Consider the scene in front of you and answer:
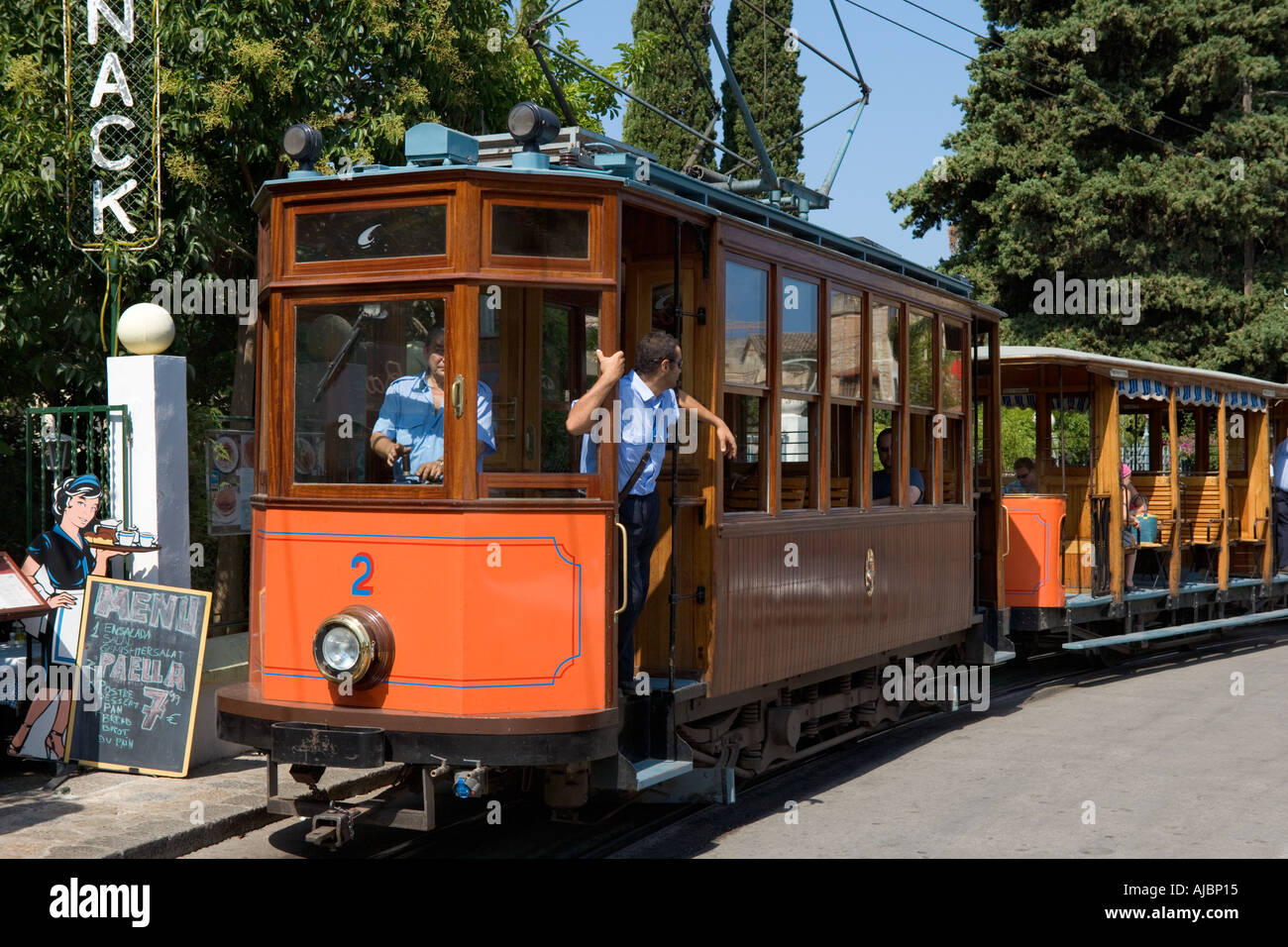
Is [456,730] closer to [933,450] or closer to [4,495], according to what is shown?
[933,450]

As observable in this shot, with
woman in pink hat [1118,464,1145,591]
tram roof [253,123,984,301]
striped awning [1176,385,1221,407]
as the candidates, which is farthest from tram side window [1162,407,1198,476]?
tram roof [253,123,984,301]

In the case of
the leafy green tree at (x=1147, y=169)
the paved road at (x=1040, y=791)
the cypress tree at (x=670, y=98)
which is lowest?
the paved road at (x=1040, y=791)

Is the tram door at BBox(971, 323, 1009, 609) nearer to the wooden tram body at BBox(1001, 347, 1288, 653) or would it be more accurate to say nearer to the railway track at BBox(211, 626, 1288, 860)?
the wooden tram body at BBox(1001, 347, 1288, 653)

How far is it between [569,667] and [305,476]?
1423mm

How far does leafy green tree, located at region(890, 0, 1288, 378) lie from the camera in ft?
80.0

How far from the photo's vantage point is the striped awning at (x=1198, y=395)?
1391cm

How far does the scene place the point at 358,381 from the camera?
5793 millimetres

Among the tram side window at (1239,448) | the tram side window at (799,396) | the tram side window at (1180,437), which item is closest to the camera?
the tram side window at (799,396)

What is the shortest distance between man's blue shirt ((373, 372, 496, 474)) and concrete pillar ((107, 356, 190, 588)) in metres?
2.55

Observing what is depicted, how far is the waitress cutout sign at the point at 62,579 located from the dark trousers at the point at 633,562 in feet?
10.3

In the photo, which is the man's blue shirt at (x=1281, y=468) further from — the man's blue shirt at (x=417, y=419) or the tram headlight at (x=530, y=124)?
the man's blue shirt at (x=417, y=419)

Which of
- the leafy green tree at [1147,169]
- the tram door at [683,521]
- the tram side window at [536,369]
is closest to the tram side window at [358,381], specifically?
the tram side window at [536,369]

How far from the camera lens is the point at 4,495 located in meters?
10.6

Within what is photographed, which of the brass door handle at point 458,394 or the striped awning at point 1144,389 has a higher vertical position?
the striped awning at point 1144,389
